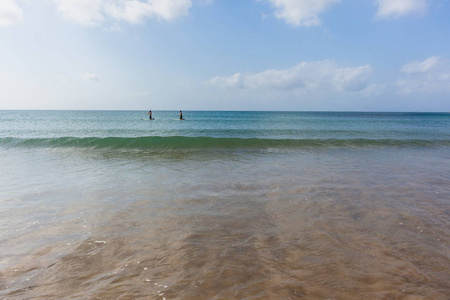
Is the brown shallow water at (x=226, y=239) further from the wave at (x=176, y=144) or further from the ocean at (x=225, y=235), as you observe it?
the wave at (x=176, y=144)

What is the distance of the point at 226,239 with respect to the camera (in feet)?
13.9

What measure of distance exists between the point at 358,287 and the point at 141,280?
279 centimetres

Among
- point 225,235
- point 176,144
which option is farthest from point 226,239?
point 176,144

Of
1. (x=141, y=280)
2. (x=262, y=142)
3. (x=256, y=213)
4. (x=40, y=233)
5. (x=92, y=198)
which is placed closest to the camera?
(x=141, y=280)

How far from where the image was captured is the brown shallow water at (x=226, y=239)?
3068 millimetres

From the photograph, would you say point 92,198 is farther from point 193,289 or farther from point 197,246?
point 193,289

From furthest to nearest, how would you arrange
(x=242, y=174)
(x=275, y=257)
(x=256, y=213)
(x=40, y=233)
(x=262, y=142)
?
(x=262, y=142)
(x=242, y=174)
(x=256, y=213)
(x=40, y=233)
(x=275, y=257)

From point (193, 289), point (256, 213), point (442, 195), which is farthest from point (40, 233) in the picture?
point (442, 195)

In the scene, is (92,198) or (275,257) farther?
(92,198)

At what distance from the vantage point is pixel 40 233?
4.52 metres

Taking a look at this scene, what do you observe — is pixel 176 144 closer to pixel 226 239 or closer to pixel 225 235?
pixel 225 235

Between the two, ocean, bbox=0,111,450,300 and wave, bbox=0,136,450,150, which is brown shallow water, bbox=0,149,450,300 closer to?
ocean, bbox=0,111,450,300

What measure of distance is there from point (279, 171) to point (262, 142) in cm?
927

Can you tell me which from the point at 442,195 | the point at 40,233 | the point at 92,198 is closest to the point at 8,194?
the point at 92,198
